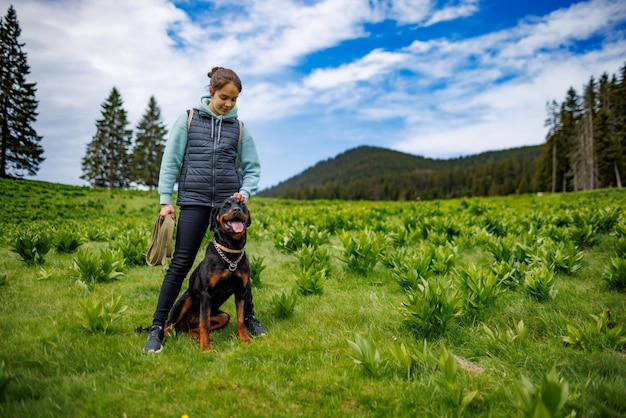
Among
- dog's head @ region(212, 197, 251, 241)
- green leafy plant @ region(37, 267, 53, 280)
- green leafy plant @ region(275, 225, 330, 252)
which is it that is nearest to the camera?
dog's head @ region(212, 197, 251, 241)

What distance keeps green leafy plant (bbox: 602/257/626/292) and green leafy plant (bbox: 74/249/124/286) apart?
774 cm

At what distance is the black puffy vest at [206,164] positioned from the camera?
3.95m

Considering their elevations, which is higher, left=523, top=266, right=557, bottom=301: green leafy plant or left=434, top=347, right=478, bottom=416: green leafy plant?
left=523, top=266, right=557, bottom=301: green leafy plant

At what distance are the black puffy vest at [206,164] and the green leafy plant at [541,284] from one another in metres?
4.10

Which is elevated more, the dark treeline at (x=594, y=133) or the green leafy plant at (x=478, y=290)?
the dark treeline at (x=594, y=133)

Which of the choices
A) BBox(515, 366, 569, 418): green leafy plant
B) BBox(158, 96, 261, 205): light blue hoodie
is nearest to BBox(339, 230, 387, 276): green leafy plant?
BBox(158, 96, 261, 205): light blue hoodie

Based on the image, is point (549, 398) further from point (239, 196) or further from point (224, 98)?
point (224, 98)

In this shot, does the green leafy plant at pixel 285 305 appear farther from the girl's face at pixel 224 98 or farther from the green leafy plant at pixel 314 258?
the girl's face at pixel 224 98

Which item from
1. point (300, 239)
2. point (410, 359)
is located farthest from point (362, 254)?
point (410, 359)

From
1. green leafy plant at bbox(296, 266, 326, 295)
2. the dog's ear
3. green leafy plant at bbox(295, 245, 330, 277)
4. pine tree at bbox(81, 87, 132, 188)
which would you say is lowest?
green leafy plant at bbox(296, 266, 326, 295)

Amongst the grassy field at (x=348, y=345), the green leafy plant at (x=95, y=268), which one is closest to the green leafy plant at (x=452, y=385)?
the grassy field at (x=348, y=345)

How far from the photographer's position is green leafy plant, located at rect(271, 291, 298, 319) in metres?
4.52

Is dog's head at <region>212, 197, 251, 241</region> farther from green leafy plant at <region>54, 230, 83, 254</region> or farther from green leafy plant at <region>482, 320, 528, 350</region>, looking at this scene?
green leafy plant at <region>54, 230, 83, 254</region>

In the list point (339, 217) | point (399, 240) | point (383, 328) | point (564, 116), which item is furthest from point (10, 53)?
point (564, 116)
